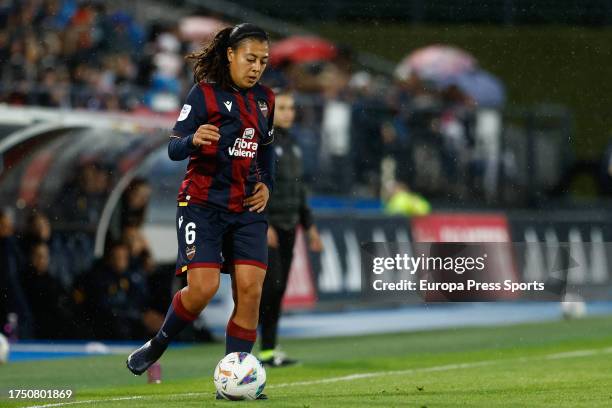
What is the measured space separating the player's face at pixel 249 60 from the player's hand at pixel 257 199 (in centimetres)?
63

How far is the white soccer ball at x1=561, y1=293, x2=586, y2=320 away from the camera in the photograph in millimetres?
19562

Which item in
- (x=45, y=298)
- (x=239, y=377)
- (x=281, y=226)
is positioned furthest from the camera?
(x=45, y=298)

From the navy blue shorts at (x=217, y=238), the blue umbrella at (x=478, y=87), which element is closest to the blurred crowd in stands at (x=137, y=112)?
the blue umbrella at (x=478, y=87)

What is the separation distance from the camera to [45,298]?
15844 millimetres

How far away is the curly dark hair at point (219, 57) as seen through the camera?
344 inches

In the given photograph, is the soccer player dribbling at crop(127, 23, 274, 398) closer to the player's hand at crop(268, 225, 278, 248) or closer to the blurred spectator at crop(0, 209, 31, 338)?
the player's hand at crop(268, 225, 278, 248)

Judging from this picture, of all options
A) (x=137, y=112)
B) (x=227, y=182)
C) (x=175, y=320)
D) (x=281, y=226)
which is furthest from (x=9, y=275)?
(x=227, y=182)

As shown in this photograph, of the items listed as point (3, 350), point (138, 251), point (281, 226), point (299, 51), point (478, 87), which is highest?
point (299, 51)

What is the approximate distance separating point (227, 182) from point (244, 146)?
24 cm

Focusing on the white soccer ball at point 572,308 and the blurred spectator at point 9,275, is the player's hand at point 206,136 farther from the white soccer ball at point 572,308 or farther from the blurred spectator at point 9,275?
the white soccer ball at point 572,308

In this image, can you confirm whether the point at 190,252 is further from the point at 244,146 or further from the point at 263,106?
the point at 263,106

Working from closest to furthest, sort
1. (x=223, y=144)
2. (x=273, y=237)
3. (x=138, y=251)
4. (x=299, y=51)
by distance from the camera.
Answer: (x=223, y=144)
(x=273, y=237)
(x=138, y=251)
(x=299, y=51)

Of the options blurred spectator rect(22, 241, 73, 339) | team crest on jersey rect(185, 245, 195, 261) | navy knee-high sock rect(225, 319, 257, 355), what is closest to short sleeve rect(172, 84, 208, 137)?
team crest on jersey rect(185, 245, 195, 261)

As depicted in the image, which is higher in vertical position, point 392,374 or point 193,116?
point 193,116
